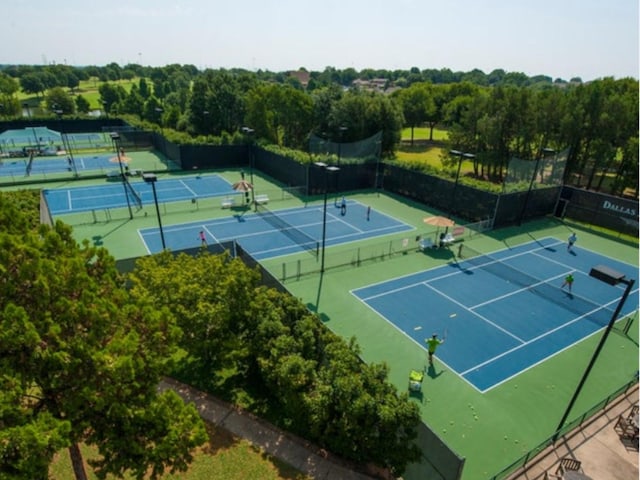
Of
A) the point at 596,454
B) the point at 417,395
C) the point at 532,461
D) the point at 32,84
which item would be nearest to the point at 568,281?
the point at 596,454

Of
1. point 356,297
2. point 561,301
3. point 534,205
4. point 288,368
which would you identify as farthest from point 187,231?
point 534,205

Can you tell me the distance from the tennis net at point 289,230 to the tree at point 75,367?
16.0 meters

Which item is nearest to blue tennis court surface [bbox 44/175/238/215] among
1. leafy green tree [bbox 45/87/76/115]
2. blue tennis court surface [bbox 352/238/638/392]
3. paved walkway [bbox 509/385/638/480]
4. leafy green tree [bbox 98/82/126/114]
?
blue tennis court surface [bbox 352/238/638/392]

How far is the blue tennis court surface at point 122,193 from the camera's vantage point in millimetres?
32562

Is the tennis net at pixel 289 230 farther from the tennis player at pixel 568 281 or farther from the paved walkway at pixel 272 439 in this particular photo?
the tennis player at pixel 568 281

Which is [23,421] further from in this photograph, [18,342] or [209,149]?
[209,149]

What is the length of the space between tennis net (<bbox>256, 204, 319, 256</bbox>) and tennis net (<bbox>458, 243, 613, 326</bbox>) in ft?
31.3

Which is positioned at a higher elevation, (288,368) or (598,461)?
(288,368)

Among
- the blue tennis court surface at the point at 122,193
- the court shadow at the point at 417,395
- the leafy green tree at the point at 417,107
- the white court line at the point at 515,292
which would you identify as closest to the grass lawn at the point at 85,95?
the blue tennis court surface at the point at 122,193

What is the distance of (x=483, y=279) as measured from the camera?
72.6 feet

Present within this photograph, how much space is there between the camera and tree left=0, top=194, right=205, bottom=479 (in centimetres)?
591

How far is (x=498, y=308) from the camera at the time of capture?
1928 cm

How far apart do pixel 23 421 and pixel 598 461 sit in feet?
46.3

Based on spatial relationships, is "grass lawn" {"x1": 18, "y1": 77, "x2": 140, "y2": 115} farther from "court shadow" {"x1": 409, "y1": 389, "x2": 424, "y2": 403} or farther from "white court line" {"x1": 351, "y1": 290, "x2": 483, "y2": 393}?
"court shadow" {"x1": 409, "y1": 389, "x2": 424, "y2": 403}
